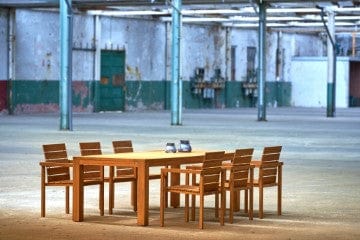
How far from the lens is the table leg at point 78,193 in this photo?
44.6 ft

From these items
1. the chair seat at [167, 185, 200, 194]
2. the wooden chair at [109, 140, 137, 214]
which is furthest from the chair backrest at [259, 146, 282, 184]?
the wooden chair at [109, 140, 137, 214]

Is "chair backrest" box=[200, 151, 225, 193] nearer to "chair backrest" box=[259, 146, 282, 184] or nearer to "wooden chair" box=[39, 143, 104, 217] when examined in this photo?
"chair backrest" box=[259, 146, 282, 184]

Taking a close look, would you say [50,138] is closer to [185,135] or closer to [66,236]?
[185,135]

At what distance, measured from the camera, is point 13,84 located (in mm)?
49594

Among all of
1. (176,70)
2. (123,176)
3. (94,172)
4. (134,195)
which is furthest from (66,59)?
(94,172)

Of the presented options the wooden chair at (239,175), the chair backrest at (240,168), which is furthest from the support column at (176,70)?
→ the chair backrest at (240,168)

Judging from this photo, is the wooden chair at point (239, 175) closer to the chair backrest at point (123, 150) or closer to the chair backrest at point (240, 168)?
the chair backrest at point (240, 168)

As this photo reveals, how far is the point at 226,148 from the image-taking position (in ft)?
90.6

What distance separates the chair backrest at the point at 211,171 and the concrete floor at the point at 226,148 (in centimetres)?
47

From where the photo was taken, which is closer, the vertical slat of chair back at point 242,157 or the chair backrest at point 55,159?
the vertical slat of chair back at point 242,157

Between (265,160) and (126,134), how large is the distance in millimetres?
19653

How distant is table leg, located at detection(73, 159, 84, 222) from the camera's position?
13.6m

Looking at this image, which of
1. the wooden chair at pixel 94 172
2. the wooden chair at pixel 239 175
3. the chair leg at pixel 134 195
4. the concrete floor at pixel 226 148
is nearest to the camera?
the concrete floor at pixel 226 148

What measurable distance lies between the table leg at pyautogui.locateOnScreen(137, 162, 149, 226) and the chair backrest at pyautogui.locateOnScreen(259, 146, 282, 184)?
1.81 m
